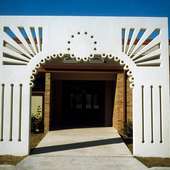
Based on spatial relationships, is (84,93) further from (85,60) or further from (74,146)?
(85,60)

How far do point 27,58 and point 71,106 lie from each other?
39.5 feet

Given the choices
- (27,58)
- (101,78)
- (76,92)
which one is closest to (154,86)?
(27,58)

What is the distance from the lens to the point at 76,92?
21.7m

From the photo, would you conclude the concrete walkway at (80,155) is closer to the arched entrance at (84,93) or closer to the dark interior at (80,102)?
the arched entrance at (84,93)

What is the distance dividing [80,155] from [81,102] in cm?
1223

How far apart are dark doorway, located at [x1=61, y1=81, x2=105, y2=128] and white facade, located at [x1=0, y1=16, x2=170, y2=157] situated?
1062 cm

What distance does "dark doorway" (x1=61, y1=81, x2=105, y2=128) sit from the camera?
21.1 m

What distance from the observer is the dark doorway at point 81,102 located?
2109 centimetres

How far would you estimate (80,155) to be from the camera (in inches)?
391

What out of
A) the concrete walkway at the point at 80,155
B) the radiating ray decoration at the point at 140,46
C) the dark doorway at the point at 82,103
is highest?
the radiating ray decoration at the point at 140,46

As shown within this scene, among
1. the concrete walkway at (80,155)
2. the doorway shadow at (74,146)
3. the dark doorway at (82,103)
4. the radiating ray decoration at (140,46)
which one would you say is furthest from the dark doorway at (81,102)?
the radiating ray decoration at (140,46)

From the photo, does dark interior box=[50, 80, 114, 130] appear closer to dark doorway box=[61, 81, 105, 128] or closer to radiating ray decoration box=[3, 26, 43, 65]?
dark doorway box=[61, 81, 105, 128]

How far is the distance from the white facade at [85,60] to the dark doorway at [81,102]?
10.6 meters

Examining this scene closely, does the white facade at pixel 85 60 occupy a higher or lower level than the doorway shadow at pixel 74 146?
higher
